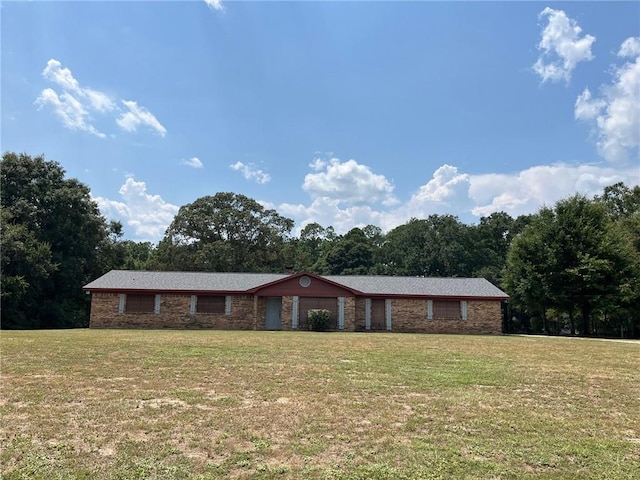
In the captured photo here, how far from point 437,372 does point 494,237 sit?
182 feet

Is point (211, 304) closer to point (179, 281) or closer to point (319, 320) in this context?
point (179, 281)

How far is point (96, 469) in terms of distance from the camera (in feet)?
12.9

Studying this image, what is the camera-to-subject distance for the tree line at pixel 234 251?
2912 centimetres

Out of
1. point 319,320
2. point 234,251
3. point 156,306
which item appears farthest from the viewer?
point 234,251

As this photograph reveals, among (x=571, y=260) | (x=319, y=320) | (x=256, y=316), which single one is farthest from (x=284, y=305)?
(x=571, y=260)

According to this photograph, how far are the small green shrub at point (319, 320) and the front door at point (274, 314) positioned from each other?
2.19 meters

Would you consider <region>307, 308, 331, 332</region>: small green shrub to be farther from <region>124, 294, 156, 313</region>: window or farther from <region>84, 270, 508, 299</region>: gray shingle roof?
<region>124, 294, 156, 313</region>: window

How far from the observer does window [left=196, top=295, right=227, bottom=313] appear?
25.8m

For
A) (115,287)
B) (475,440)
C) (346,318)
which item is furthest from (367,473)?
(115,287)

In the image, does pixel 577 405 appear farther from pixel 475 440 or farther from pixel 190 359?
pixel 190 359

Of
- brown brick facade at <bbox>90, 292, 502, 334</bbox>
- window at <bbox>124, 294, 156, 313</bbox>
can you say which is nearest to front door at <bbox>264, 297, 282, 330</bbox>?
brown brick facade at <bbox>90, 292, 502, 334</bbox>

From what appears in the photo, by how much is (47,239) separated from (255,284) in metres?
18.7

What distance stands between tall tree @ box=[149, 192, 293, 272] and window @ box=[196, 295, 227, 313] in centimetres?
1803

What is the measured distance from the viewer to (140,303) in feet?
83.7
